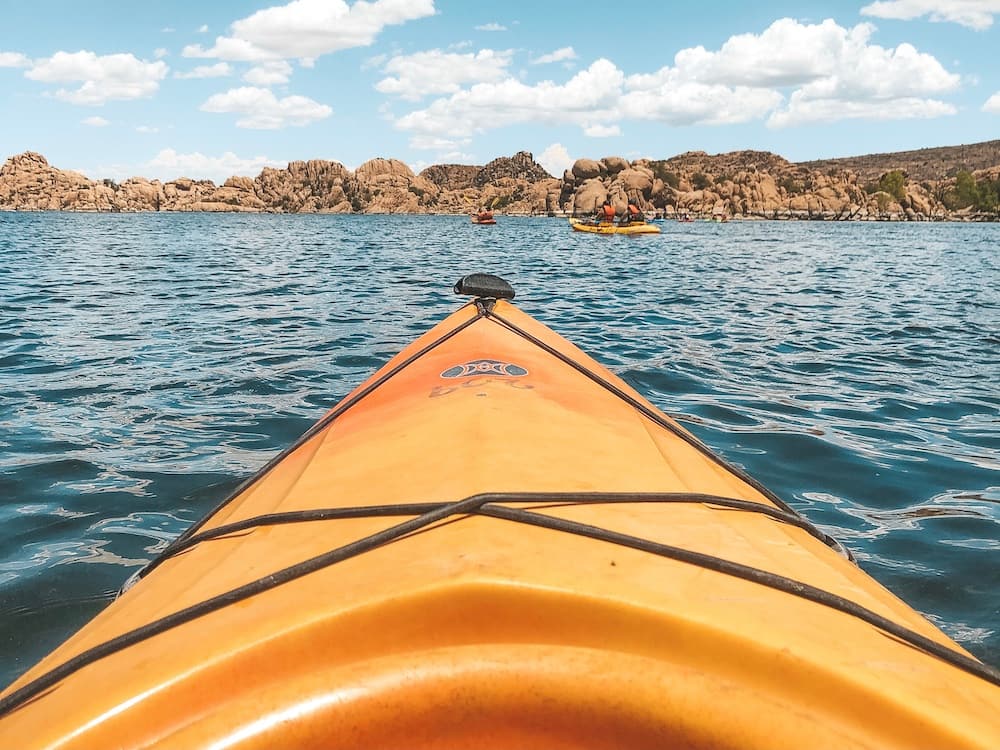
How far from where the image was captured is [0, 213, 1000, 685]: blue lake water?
3.17 meters

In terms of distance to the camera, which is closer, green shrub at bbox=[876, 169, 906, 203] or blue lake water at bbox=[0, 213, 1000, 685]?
blue lake water at bbox=[0, 213, 1000, 685]

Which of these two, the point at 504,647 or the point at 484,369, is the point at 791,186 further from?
the point at 504,647

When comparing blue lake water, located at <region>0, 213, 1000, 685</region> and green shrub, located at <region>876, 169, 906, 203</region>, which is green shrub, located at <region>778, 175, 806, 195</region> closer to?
green shrub, located at <region>876, 169, 906, 203</region>

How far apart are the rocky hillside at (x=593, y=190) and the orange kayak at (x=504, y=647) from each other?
81771 millimetres

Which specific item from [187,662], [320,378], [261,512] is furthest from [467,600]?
[320,378]

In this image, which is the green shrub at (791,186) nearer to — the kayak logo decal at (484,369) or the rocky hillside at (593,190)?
the rocky hillside at (593,190)

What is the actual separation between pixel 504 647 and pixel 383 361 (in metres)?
5.94

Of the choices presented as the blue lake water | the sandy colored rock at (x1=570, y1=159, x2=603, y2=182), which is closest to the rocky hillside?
the sandy colored rock at (x1=570, y1=159, x2=603, y2=182)

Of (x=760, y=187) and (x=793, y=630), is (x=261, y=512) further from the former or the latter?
(x=760, y=187)

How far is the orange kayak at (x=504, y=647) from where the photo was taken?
42.6 inches

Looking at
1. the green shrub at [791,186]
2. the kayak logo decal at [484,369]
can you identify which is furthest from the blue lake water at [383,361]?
the green shrub at [791,186]

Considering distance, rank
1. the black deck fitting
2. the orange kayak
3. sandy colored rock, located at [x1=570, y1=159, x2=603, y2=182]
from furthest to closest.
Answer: sandy colored rock, located at [x1=570, y1=159, x2=603, y2=182] < the black deck fitting < the orange kayak

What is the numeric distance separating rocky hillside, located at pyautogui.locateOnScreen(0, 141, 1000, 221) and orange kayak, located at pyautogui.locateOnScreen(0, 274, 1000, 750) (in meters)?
81.8

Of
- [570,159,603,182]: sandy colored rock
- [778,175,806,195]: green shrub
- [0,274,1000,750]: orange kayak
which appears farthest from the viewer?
[778,175,806,195]: green shrub
